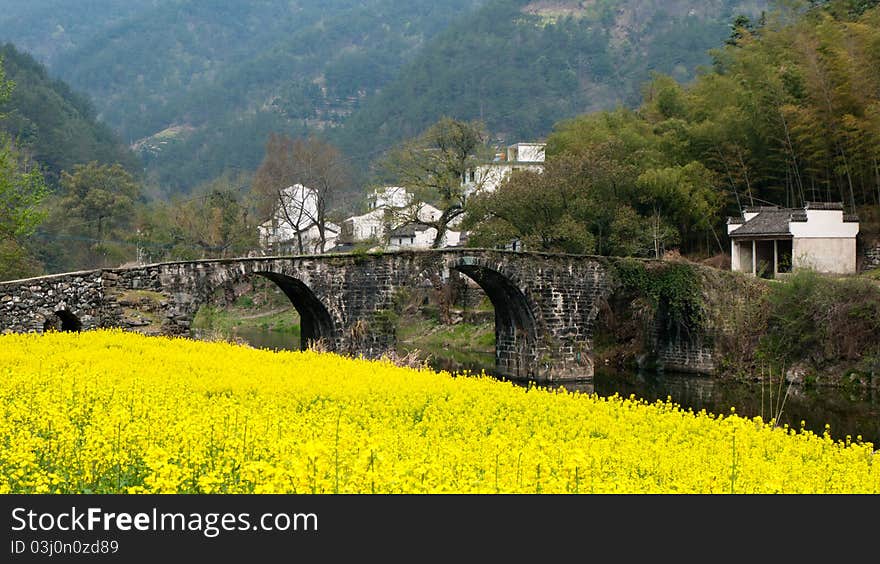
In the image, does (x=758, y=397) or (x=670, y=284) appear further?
(x=670, y=284)

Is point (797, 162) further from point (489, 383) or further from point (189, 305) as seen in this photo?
point (489, 383)

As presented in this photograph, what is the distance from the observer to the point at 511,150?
7562cm

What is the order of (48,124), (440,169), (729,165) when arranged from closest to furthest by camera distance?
(729,165) < (440,169) < (48,124)

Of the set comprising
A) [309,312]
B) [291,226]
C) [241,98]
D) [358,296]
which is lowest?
[309,312]

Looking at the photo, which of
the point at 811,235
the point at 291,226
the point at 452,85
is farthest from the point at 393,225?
the point at 452,85

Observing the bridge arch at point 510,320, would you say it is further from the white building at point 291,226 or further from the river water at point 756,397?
the white building at point 291,226

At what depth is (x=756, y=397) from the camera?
3197 centimetres

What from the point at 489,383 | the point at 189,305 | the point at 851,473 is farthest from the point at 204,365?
the point at 189,305

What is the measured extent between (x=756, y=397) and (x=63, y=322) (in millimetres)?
20467

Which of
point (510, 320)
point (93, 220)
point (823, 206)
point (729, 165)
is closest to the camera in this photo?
point (510, 320)

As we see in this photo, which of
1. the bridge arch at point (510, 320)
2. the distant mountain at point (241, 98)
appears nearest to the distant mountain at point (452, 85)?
the distant mountain at point (241, 98)

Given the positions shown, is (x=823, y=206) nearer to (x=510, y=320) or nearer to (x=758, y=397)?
(x=758, y=397)

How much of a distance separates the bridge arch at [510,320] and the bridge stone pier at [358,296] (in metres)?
0.05
